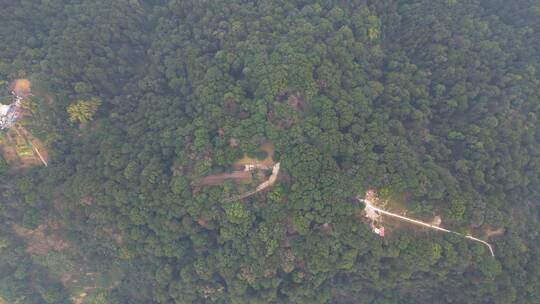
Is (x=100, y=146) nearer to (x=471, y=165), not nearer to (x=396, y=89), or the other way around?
(x=396, y=89)

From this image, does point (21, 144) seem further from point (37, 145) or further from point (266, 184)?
point (266, 184)

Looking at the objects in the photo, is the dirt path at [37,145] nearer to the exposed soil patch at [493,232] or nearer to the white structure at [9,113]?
the white structure at [9,113]

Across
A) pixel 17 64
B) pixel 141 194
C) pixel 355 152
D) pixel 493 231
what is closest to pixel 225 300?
pixel 141 194

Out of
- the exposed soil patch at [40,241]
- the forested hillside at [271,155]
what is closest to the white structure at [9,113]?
the forested hillside at [271,155]

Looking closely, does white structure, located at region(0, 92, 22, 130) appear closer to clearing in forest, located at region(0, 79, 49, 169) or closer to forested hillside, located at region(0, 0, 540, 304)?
clearing in forest, located at region(0, 79, 49, 169)

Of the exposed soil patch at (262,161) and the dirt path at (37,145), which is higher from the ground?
the dirt path at (37,145)

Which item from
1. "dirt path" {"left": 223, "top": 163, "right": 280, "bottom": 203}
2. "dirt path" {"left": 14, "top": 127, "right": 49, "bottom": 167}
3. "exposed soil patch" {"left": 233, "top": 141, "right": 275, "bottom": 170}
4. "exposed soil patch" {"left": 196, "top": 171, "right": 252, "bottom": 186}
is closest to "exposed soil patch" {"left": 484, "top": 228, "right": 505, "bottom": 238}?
"dirt path" {"left": 223, "top": 163, "right": 280, "bottom": 203}

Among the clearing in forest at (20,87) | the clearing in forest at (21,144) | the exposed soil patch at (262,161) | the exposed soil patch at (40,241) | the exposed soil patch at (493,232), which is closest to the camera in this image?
the exposed soil patch at (493,232)

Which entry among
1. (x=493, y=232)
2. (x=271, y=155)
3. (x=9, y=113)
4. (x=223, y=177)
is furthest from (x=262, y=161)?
(x=9, y=113)
